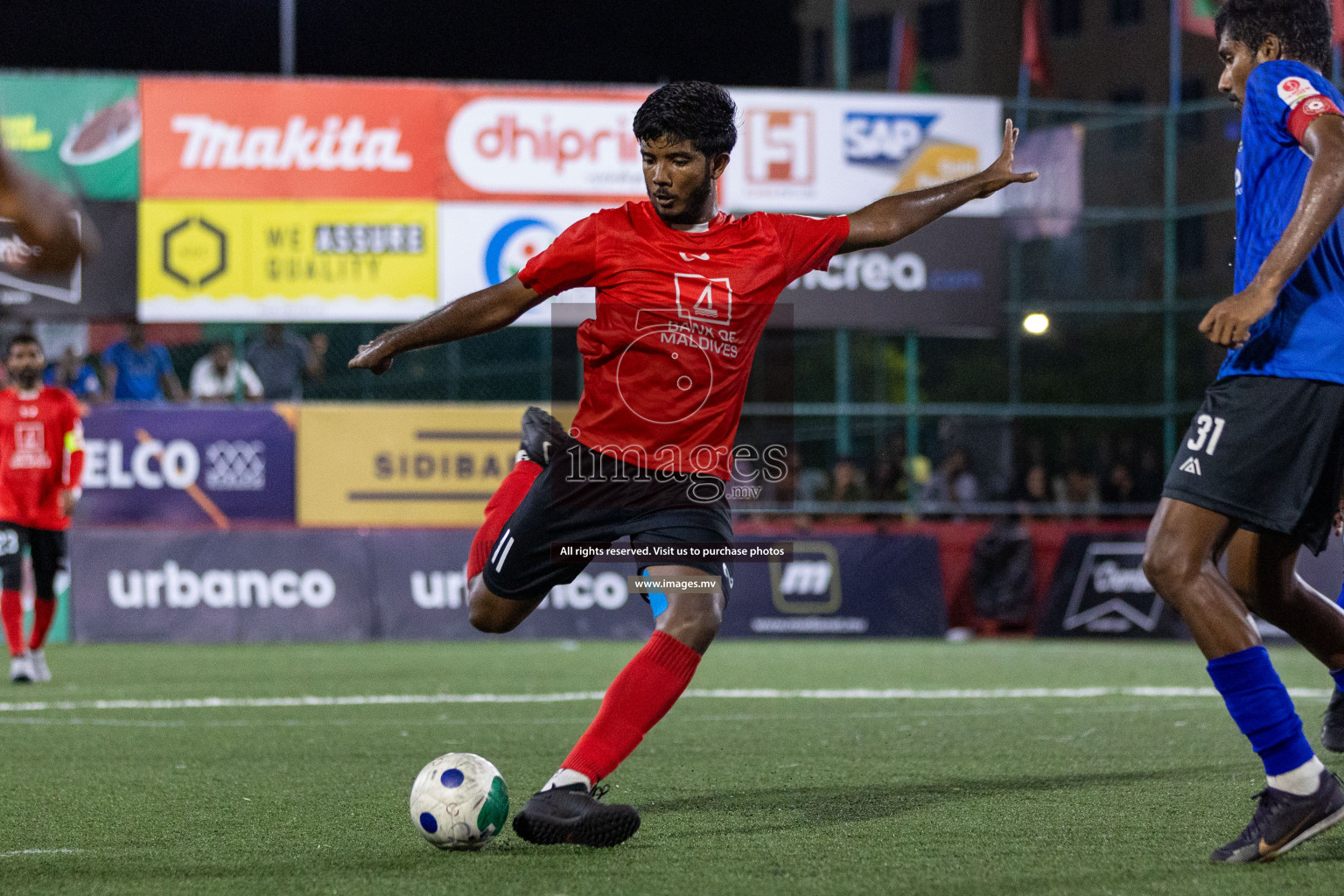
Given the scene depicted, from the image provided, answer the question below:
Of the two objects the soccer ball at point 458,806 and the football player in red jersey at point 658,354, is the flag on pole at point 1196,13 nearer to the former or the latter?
the football player in red jersey at point 658,354

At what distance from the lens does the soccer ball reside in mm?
4410

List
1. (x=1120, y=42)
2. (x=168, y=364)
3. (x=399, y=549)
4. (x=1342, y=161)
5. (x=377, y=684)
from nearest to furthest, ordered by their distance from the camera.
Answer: (x=1342, y=161)
(x=377, y=684)
(x=399, y=549)
(x=168, y=364)
(x=1120, y=42)

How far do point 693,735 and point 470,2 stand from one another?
1067 inches

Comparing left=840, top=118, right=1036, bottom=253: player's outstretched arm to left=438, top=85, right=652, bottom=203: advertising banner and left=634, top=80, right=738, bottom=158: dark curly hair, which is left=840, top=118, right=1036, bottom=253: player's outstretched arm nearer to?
left=634, top=80, right=738, bottom=158: dark curly hair

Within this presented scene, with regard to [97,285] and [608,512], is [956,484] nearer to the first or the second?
[97,285]

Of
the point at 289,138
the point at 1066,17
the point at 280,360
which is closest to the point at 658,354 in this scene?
the point at 280,360

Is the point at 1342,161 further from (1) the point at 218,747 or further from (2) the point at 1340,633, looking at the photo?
(1) the point at 218,747

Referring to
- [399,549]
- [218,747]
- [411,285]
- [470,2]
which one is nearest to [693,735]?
[218,747]

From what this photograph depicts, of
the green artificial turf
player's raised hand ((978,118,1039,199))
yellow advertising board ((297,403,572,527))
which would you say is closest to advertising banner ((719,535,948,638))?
yellow advertising board ((297,403,572,527))

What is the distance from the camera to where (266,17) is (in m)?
31.5

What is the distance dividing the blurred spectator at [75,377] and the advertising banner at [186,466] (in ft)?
1.71

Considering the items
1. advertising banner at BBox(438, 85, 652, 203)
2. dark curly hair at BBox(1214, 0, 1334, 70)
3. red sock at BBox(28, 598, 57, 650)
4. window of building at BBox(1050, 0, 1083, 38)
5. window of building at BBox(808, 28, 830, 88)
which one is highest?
window of building at BBox(1050, 0, 1083, 38)

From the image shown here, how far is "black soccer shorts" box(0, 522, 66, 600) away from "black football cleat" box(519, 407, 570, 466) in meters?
6.43

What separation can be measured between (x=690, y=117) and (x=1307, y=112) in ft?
5.56
